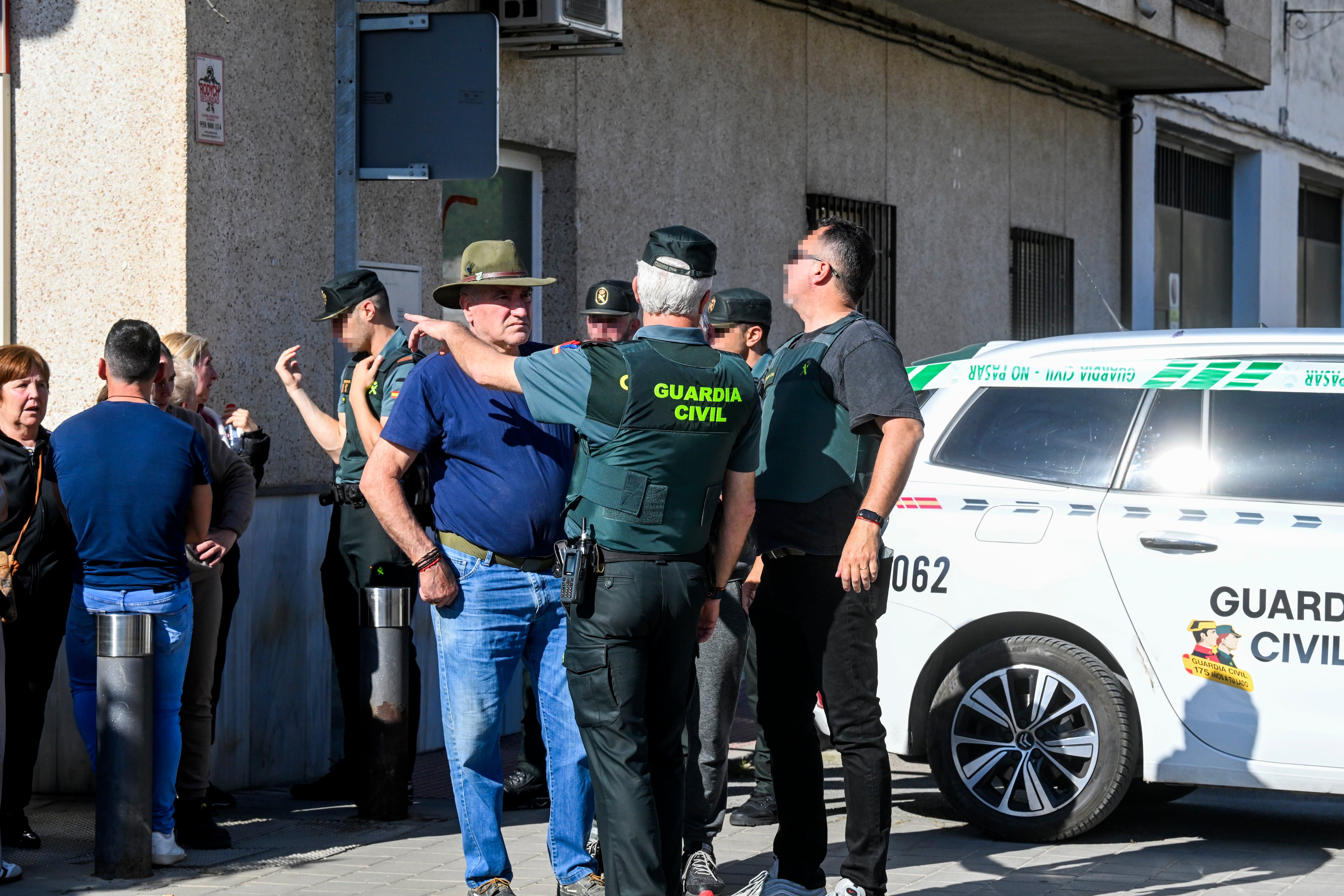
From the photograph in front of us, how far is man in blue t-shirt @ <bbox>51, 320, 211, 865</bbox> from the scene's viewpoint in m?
5.70

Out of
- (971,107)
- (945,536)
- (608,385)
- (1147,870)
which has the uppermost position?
(971,107)

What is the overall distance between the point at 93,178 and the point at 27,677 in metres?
2.28

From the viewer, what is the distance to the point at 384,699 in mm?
6555

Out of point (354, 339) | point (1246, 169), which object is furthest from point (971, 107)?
point (354, 339)

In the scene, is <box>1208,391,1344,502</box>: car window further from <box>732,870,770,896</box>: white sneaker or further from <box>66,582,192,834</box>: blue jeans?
<box>66,582,192,834</box>: blue jeans

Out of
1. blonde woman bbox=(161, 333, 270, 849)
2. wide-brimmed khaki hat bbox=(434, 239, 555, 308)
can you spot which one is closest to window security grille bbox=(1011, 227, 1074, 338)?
blonde woman bbox=(161, 333, 270, 849)

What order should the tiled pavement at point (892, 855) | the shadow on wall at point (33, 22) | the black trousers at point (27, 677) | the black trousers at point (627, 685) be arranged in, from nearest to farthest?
the black trousers at point (627, 685) → the tiled pavement at point (892, 855) → the black trousers at point (27, 677) → the shadow on wall at point (33, 22)

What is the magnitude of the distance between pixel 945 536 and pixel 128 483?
2794mm

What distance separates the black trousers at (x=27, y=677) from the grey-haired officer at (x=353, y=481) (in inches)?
42.2

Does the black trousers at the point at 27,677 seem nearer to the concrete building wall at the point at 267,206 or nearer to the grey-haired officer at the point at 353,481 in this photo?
the concrete building wall at the point at 267,206

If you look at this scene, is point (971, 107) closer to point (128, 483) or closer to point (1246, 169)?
point (1246, 169)

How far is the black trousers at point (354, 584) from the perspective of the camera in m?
6.79

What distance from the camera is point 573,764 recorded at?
512cm

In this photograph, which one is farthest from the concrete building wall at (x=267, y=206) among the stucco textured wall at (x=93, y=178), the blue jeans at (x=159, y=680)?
the blue jeans at (x=159, y=680)
